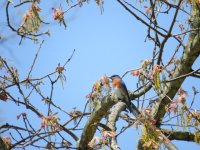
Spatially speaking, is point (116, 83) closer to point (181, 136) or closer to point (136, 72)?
point (136, 72)

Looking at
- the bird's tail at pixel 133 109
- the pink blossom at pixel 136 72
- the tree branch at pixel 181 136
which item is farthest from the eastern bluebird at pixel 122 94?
the tree branch at pixel 181 136

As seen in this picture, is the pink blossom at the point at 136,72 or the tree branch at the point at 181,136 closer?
the pink blossom at the point at 136,72

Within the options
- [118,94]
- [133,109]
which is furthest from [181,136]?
[118,94]

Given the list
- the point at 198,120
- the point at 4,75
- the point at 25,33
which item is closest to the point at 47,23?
the point at 25,33

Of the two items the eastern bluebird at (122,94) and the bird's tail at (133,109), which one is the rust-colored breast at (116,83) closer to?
the eastern bluebird at (122,94)

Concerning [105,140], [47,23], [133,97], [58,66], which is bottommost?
[105,140]

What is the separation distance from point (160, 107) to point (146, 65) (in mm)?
927

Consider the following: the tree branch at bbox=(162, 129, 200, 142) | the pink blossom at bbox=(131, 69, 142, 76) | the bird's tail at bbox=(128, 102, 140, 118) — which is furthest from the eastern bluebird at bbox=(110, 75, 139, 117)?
the tree branch at bbox=(162, 129, 200, 142)

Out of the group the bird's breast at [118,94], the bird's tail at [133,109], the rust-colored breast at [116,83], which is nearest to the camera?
the bird's breast at [118,94]

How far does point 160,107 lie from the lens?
4285 millimetres

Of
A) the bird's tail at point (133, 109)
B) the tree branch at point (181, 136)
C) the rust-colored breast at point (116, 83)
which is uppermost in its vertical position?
the rust-colored breast at point (116, 83)

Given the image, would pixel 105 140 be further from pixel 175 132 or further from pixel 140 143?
pixel 175 132

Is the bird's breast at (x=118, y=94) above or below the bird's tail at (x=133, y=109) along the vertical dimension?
above

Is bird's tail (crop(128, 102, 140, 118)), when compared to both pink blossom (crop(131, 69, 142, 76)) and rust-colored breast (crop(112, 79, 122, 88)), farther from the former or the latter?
pink blossom (crop(131, 69, 142, 76))
